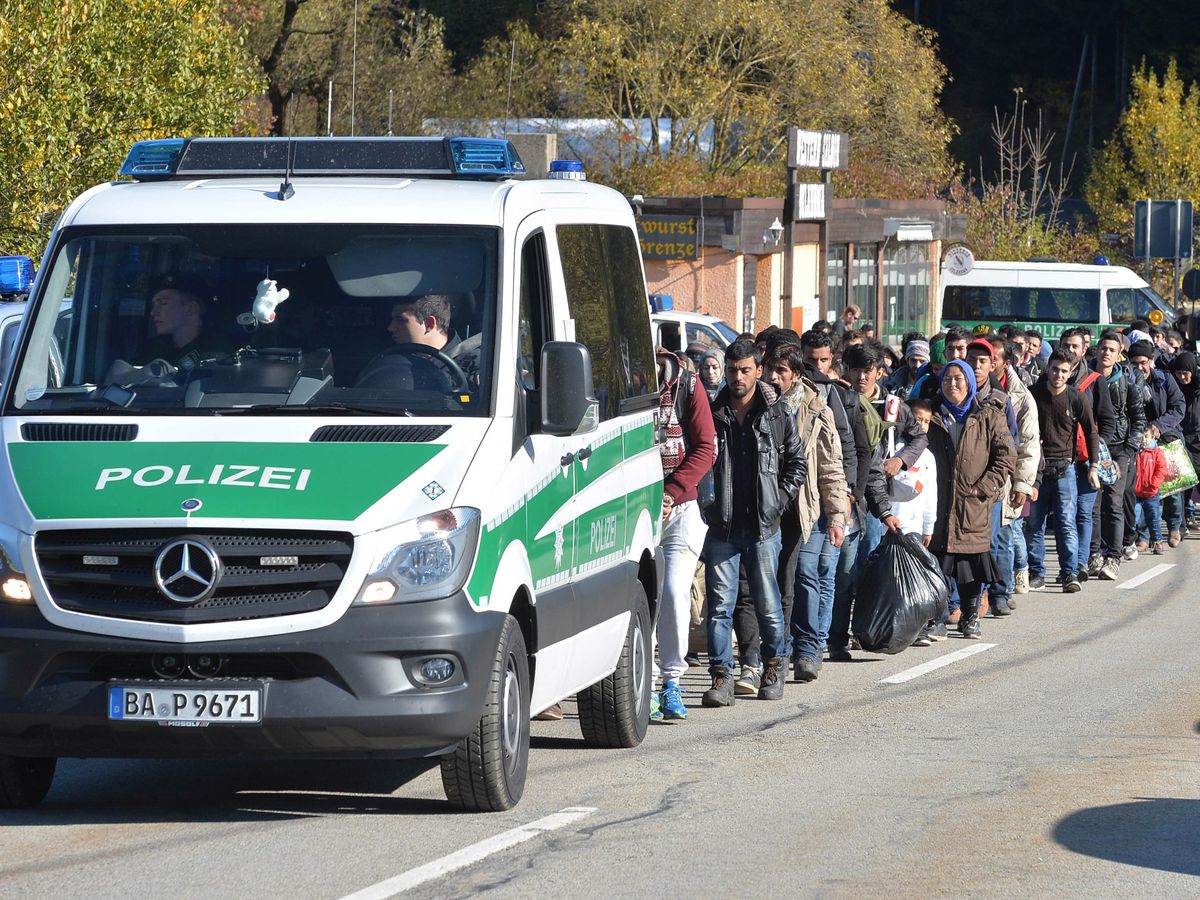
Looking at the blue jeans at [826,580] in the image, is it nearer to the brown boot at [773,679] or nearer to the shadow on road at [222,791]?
the brown boot at [773,679]

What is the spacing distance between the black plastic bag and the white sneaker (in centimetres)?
442

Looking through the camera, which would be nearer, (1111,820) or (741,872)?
(741,872)

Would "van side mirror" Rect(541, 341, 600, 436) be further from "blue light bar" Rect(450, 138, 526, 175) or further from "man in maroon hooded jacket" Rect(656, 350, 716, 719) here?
"man in maroon hooded jacket" Rect(656, 350, 716, 719)

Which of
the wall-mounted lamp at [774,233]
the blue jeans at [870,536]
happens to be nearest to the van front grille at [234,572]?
the blue jeans at [870,536]

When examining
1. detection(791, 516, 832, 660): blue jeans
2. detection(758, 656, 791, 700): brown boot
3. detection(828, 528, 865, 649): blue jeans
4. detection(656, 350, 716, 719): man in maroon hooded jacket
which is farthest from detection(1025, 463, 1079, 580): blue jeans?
detection(656, 350, 716, 719): man in maroon hooded jacket

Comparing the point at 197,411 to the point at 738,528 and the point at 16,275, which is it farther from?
the point at 738,528

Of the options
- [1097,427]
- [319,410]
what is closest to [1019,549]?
[1097,427]

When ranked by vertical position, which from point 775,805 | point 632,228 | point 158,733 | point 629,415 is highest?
point 632,228

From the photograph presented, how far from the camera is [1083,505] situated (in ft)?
57.6

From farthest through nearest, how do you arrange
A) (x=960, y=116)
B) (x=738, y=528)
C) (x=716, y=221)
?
(x=960, y=116) < (x=716, y=221) < (x=738, y=528)

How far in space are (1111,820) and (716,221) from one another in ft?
87.5

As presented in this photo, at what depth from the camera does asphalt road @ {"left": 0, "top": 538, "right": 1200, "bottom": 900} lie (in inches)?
260

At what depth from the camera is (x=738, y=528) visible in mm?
10953

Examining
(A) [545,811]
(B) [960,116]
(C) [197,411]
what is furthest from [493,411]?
(B) [960,116]
